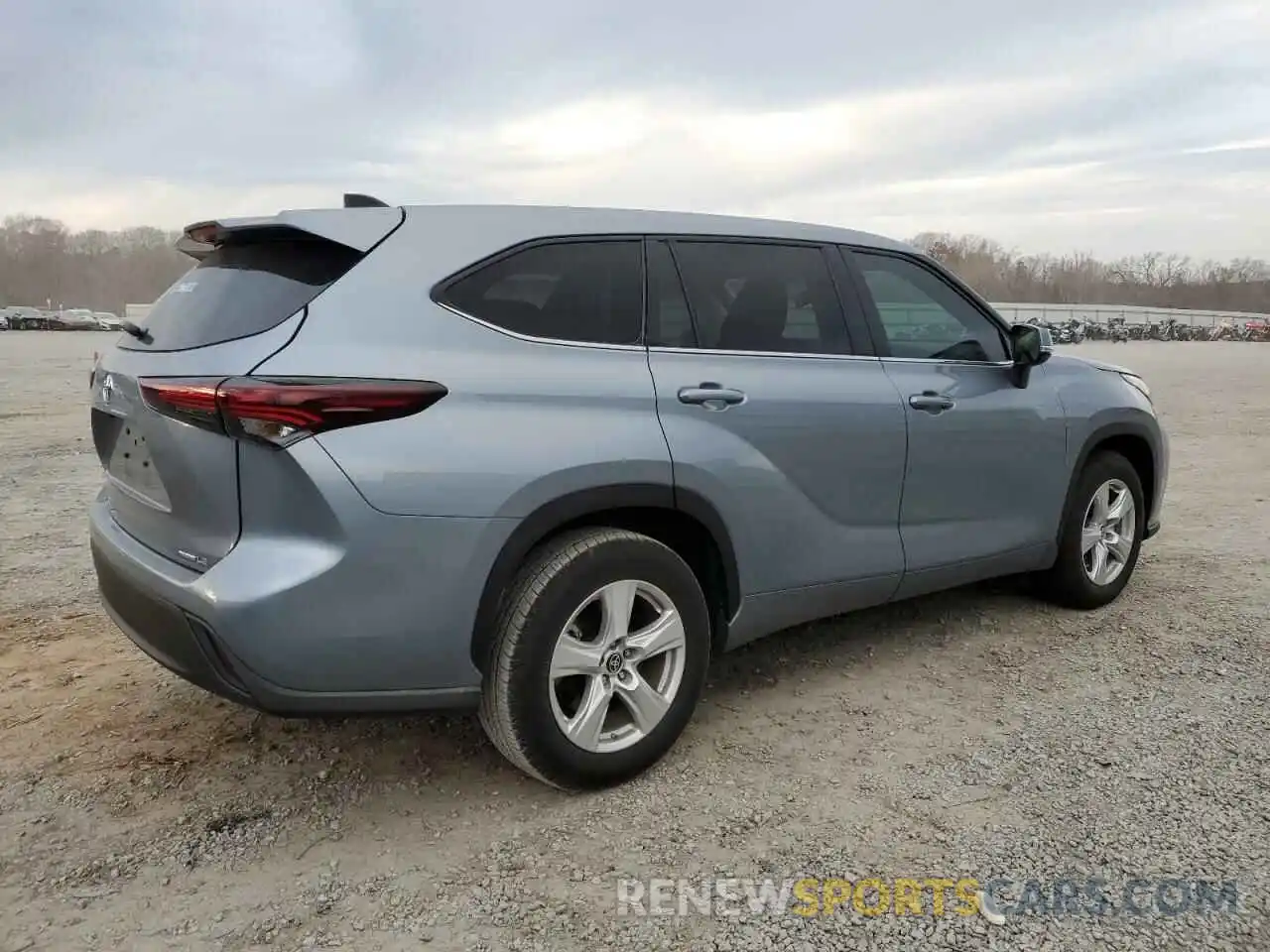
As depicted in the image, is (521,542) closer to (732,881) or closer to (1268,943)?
(732,881)

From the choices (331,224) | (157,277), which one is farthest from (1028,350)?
(157,277)

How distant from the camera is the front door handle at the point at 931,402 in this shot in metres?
3.70

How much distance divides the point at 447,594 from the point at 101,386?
1336mm

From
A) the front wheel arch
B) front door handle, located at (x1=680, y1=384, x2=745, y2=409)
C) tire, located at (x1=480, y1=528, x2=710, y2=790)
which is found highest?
front door handle, located at (x1=680, y1=384, x2=745, y2=409)

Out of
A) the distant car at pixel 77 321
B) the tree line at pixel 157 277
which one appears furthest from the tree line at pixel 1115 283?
the distant car at pixel 77 321

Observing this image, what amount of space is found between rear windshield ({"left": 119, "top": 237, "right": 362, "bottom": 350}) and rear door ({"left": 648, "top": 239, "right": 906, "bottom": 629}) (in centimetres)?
104

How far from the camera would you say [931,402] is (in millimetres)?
3758

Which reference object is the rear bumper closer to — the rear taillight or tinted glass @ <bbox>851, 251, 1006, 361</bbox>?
the rear taillight

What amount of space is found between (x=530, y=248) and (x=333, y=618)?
1242 mm

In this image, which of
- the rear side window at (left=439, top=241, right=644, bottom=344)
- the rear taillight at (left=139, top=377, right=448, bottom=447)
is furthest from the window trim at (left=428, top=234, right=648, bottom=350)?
the rear taillight at (left=139, top=377, right=448, bottom=447)

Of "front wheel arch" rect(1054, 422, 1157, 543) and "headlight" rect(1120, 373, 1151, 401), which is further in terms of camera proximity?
"headlight" rect(1120, 373, 1151, 401)

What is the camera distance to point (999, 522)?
4.11 meters

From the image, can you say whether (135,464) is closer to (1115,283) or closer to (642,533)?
(642,533)

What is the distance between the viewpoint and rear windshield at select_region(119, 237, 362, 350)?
262cm
